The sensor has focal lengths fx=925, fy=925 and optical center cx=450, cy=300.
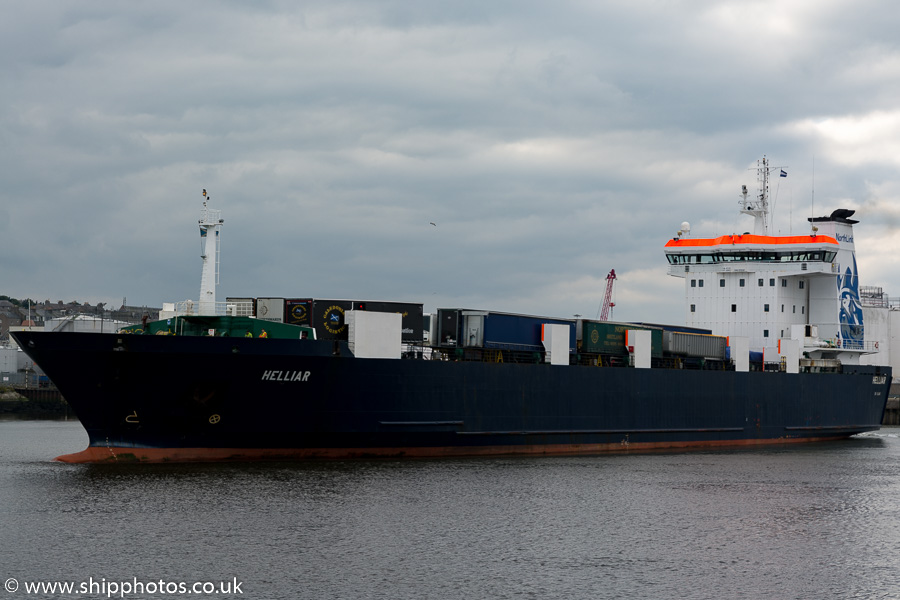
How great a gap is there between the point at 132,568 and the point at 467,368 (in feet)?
48.1

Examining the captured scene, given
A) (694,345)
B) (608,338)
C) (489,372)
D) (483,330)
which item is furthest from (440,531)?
(694,345)

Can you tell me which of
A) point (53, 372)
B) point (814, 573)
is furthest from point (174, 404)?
point (814, 573)

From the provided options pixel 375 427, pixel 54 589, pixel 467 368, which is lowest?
pixel 54 589

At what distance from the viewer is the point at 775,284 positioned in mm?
42062

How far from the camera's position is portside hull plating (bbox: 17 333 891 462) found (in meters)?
23.6

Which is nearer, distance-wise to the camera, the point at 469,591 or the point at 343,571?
Answer: the point at 469,591

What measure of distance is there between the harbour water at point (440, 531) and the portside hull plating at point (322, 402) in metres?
0.72

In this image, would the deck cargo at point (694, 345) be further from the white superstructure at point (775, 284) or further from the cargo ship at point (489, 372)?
the white superstructure at point (775, 284)

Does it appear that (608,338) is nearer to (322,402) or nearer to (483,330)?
(483,330)

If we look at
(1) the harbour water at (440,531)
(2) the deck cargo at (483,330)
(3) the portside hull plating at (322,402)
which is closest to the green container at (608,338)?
(3) the portside hull plating at (322,402)

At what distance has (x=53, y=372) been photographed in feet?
77.6

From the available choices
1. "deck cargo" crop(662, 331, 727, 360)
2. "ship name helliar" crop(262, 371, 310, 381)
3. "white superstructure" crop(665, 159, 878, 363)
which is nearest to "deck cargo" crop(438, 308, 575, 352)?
"ship name helliar" crop(262, 371, 310, 381)

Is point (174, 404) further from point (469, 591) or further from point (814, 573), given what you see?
point (814, 573)

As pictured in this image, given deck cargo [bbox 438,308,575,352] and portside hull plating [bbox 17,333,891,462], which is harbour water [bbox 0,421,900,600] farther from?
deck cargo [bbox 438,308,575,352]
